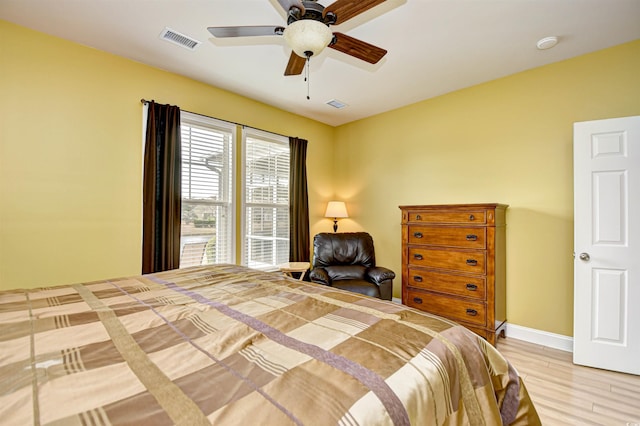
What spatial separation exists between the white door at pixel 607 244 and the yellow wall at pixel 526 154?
0.95ft

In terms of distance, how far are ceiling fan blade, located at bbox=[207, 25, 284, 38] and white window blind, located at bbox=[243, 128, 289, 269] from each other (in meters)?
1.90

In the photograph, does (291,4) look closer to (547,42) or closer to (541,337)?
(547,42)

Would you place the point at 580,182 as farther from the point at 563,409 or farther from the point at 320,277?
the point at 320,277

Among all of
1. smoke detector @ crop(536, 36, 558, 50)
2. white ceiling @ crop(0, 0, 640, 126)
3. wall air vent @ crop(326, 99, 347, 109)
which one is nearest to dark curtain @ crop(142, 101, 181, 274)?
white ceiling @ crop(0, 0, 640, 126)

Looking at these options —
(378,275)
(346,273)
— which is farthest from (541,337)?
(346,273)

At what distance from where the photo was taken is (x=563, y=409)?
1.87 m

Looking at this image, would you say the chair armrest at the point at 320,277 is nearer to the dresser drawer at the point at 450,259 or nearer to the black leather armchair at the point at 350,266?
the black leather armchair at the point at 350,266

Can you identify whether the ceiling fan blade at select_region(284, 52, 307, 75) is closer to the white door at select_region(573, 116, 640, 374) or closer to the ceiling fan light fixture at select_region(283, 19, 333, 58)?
the ceiling fan light fixture at select_region(283, 19, 333, 58)

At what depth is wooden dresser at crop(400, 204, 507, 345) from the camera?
9.11 feet

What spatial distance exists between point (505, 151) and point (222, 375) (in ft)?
11.6

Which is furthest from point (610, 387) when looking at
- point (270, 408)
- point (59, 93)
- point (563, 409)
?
point (59, 93)

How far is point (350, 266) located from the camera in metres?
3.69

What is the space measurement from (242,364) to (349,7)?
1.85 m

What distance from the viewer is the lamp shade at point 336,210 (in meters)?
4.40
